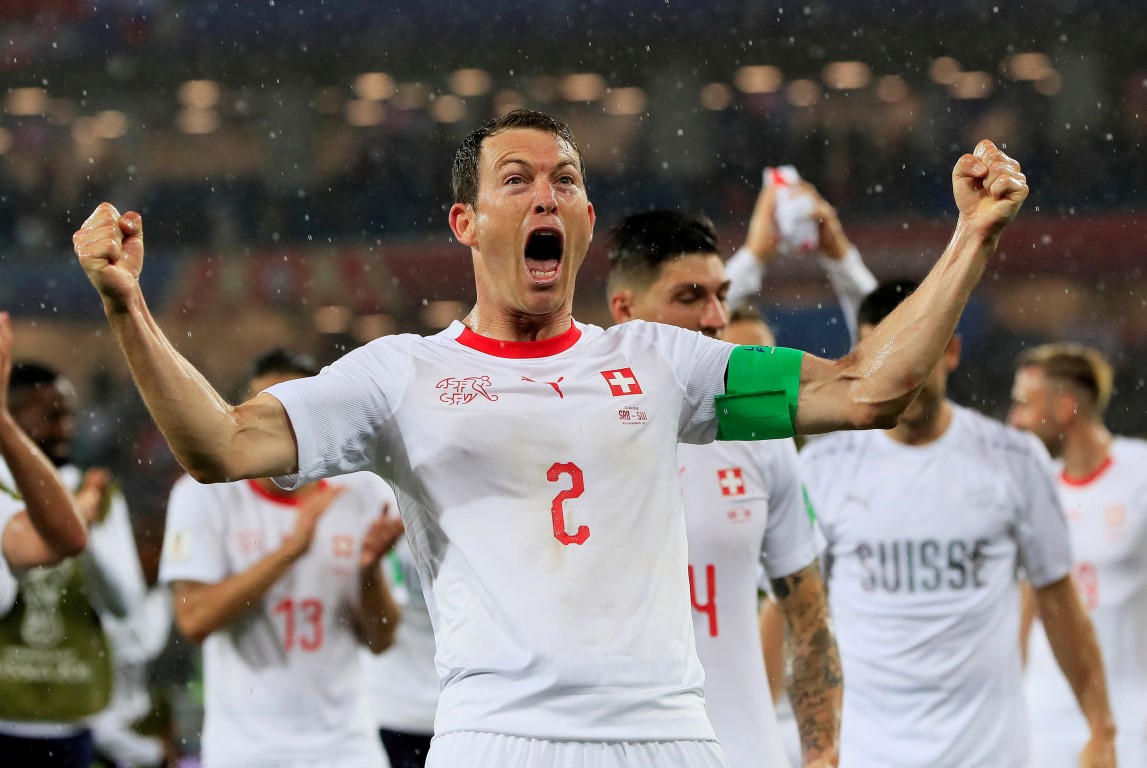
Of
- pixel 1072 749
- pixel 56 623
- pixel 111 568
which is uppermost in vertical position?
pixel 111 568

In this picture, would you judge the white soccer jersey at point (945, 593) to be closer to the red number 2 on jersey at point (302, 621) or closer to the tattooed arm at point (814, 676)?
the tattooed arm at point (814, 676)

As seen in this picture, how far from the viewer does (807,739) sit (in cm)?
406

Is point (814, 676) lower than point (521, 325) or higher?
lower

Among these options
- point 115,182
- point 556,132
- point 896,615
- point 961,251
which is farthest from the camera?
point 115,182

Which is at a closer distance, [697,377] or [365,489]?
[697,377]

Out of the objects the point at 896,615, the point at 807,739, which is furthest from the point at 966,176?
the point at 896,615

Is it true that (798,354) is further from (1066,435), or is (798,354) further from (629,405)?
(1066,435)

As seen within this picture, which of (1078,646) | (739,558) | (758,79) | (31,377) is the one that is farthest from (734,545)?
(758,79)

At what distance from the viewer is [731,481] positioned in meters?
4.09

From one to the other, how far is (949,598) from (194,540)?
2.60 metres

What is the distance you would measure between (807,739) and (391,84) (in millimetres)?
21483

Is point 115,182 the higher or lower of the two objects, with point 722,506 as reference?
higher

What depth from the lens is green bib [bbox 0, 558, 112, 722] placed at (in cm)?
598

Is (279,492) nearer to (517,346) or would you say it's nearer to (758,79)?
(517,346)
